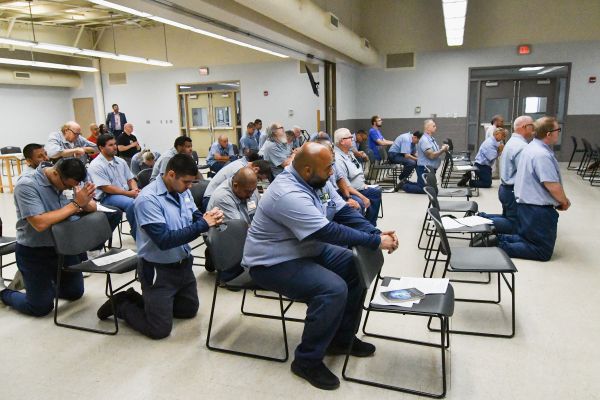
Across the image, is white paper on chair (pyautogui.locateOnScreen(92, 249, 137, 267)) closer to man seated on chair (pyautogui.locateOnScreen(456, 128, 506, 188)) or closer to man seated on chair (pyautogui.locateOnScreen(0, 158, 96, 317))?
man seated on chair (pyautogui.locateOnScreen(0, 158, 96, 317))

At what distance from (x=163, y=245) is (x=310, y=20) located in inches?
201

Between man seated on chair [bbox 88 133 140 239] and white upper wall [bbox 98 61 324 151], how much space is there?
779cm

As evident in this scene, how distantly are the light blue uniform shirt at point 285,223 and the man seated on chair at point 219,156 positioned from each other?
228 inches

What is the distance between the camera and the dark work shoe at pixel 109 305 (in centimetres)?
296

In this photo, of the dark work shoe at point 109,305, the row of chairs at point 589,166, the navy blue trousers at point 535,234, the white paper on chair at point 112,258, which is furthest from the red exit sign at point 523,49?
the dark work shoe at point 109,305

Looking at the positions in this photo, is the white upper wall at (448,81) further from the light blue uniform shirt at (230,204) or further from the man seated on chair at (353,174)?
the light blue uniform shirt at (230,204)

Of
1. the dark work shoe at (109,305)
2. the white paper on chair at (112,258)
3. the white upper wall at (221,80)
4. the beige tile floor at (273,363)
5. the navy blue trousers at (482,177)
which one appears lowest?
the beige tile floor at (273,363)

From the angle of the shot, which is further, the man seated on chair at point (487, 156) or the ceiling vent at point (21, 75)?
the ceiling vent at point (21, 75)

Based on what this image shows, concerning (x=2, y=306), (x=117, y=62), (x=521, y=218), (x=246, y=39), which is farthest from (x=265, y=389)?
(x=117, y=62)

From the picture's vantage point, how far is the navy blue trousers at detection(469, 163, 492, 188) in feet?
23.9

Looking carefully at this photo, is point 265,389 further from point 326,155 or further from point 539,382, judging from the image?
point 539,382

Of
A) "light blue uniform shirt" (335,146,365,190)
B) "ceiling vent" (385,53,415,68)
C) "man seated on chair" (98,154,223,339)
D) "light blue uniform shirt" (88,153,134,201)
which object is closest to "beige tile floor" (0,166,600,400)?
"man seated on chair" (98,154,223,339)

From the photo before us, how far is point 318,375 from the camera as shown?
2.27 m

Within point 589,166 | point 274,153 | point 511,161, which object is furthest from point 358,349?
point 589,166
